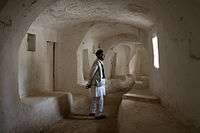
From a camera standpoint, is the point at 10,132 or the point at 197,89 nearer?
the point at 197,89

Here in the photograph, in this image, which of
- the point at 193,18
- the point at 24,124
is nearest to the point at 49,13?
the point at 24,124

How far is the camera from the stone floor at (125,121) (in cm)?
362

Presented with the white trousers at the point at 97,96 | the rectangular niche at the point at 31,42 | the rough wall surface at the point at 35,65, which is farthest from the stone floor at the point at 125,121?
the rectangular niche at the point at 31,42

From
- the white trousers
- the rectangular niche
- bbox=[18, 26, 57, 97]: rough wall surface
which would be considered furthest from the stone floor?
the rectangular niche

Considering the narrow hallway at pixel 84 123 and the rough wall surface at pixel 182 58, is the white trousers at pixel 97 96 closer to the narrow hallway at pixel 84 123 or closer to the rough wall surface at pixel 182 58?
the narrow hallway at pixel 84 123

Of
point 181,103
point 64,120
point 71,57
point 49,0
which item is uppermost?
point 49,0

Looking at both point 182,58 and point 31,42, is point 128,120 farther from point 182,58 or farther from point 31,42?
point 31,42

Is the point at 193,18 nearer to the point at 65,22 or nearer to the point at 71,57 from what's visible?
the point at 65,22

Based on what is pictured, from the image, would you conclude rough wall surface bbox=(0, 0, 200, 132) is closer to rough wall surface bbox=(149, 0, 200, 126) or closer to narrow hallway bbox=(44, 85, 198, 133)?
rough wall surface bbox=(149, 0, 200, 126)

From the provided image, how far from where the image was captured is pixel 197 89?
3.12 meters

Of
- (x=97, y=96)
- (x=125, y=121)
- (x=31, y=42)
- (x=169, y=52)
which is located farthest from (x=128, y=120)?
(x=31, y=42)

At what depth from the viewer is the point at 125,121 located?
4234 mm

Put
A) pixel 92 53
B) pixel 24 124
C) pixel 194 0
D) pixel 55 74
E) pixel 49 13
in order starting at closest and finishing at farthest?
pixel 194 0 → pixel 24 124 → pixel 49 13 → pixel 55 74 → pixel 92 53

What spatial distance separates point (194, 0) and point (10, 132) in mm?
3361
